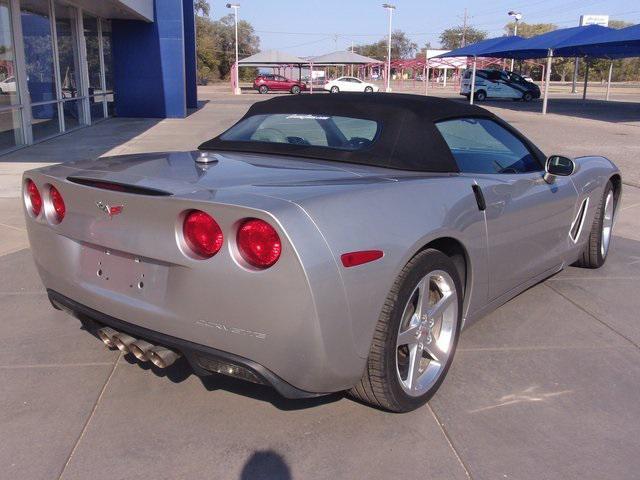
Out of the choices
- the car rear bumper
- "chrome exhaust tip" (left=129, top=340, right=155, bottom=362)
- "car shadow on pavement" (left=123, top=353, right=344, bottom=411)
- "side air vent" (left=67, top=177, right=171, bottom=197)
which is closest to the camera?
the car rear bumper

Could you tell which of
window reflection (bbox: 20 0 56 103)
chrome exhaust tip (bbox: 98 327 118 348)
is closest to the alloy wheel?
chrome exhaust tip (bbox: 98 327 118 348)

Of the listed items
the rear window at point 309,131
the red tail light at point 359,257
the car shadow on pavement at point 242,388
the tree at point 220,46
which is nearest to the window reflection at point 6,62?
the rear window at point 309,131

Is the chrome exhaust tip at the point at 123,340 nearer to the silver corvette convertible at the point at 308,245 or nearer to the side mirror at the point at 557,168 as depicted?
the silver corvette convertible at the point at 308,245

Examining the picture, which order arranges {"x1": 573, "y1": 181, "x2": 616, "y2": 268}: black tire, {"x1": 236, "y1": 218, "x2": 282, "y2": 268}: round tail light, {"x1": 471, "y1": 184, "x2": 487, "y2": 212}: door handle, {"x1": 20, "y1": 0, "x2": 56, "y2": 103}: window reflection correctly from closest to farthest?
{"x1": 236, "y1": 218, "x2": 282, "y2": 268}: round tail light < {"x1": 471, "y1": 184, "x2": 487, "y2": 212}: door handle < {"x1": 573, "y1": 181, "x2": 616, "y2": 268}: black tire < {"x1": 20, "y1": 0, "x2": 56, "y2": 103}: window reflection

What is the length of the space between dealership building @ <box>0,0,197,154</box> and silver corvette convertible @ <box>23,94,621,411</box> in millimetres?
9922

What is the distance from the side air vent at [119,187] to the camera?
2.61 m

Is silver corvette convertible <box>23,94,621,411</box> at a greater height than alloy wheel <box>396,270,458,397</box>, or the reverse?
silver corvette convertible <box>23,94,621,411</box>

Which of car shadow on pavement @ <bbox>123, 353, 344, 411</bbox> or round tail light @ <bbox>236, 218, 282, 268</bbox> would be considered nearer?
round tail light @ <bbox>236, 218, 282, 268</bbox>

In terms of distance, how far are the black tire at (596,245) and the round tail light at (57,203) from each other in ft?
12.7

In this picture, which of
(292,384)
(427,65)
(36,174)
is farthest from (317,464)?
(427,65)

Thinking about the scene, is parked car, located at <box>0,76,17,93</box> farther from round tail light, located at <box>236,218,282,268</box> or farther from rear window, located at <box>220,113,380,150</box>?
round tail light, located at <box>236,218,282,268</box>

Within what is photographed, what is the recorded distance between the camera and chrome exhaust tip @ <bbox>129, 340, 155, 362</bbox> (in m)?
2.71

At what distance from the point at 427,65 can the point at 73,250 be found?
121 ft

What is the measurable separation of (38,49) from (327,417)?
44.5 feet
